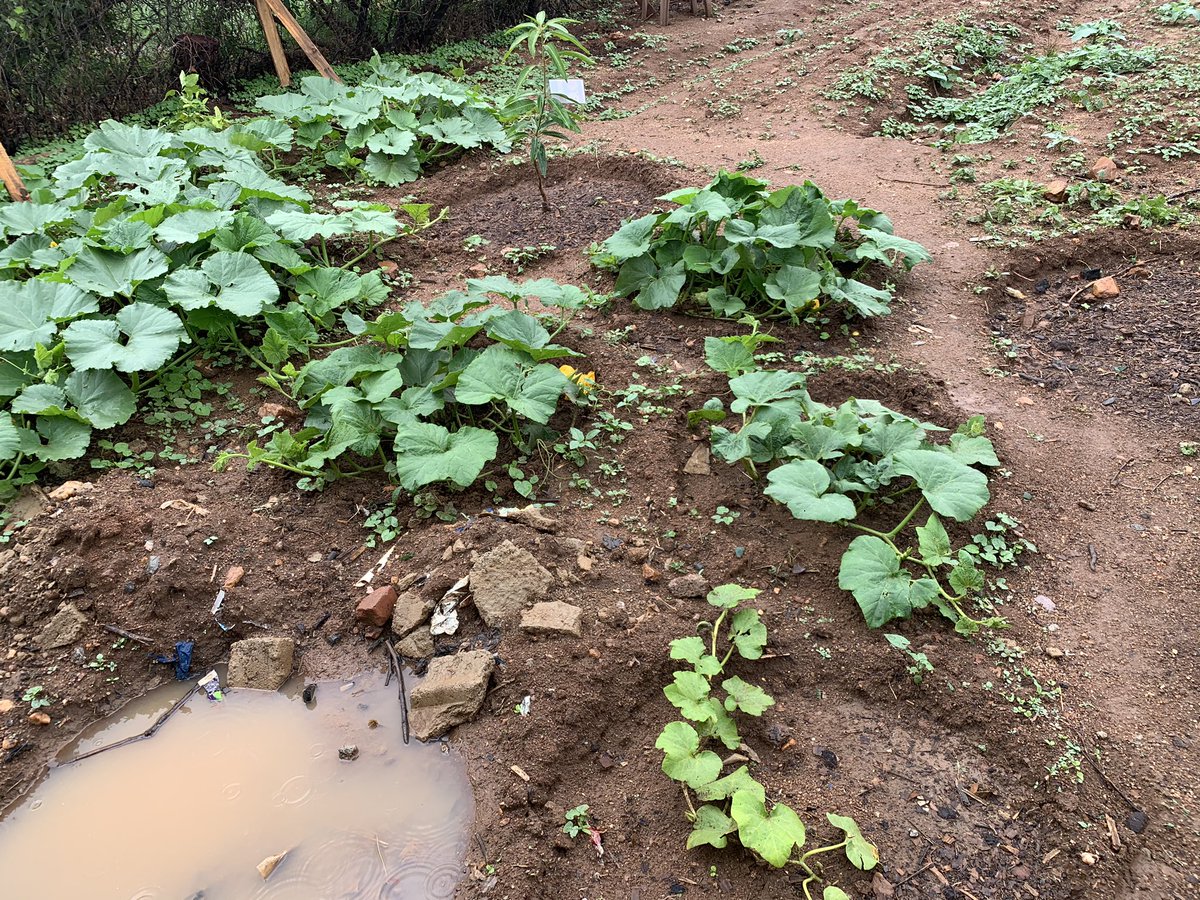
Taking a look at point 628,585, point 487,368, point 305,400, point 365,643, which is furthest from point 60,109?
point 628,585

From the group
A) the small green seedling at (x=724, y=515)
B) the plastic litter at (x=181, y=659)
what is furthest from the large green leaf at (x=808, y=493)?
the plastic litter at (x=181, y=659)

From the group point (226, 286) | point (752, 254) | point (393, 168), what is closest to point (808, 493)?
point (752, 254)

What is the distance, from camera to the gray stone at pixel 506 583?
2607 millimetres

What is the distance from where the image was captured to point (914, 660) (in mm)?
2420

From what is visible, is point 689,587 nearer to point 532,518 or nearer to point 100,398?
point 532,518

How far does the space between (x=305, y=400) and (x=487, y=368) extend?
2.90 ft

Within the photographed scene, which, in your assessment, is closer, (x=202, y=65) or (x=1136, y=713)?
(x=1136, y=713)

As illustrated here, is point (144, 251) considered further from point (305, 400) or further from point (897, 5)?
point (897, 5)

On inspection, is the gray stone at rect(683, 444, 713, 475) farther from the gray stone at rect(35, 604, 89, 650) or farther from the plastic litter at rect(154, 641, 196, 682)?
the gray stone at rect(35, 604, 89, 650)

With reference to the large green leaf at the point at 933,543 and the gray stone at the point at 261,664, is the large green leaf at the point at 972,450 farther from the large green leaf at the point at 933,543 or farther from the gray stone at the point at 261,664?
the gray stone at the point at 261,664

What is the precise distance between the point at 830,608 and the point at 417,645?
1.46m

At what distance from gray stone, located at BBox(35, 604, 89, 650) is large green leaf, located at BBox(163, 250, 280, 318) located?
1.46 m

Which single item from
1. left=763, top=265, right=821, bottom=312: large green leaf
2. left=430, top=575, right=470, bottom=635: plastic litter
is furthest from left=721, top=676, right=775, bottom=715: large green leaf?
left=763, top=265, right=821, bottom=312: large green leaf

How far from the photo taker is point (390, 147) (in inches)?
219
